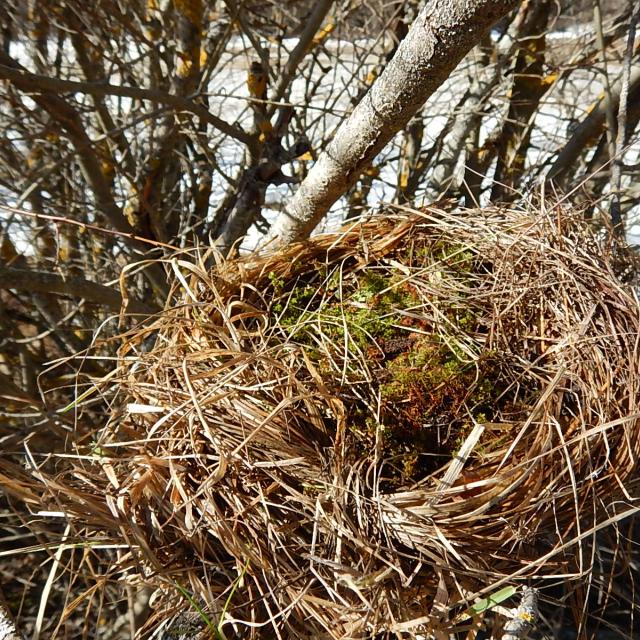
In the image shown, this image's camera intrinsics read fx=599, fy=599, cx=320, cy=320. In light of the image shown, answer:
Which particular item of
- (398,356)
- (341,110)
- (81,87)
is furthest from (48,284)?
(341,110)

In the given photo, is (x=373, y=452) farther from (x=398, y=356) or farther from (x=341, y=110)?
(x=341, y=110)

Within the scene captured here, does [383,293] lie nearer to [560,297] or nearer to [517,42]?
[560,297]

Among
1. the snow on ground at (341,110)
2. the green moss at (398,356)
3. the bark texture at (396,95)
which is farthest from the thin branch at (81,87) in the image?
the green moss at (398,356)

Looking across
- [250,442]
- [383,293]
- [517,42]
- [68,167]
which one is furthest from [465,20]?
[68,167]

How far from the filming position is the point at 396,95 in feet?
2.64

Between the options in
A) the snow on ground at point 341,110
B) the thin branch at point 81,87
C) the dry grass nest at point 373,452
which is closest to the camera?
the dry grass nest at point 373,452

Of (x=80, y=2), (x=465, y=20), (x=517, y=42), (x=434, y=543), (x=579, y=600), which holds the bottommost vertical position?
(x=579, y=600)

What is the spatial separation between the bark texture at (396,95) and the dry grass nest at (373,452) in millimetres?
176

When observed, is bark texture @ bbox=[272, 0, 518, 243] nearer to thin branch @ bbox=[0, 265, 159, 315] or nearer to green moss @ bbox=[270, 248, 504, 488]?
green moss @ bbox=[270, 248, 504, 488]

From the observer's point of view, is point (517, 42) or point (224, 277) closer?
point (224, 277)

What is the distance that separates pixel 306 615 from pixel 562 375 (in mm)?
423

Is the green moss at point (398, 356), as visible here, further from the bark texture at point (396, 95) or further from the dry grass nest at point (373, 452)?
the bark texture at point (396, 95)

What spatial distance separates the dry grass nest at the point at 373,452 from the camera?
0.68 m

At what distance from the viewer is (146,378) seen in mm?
844
